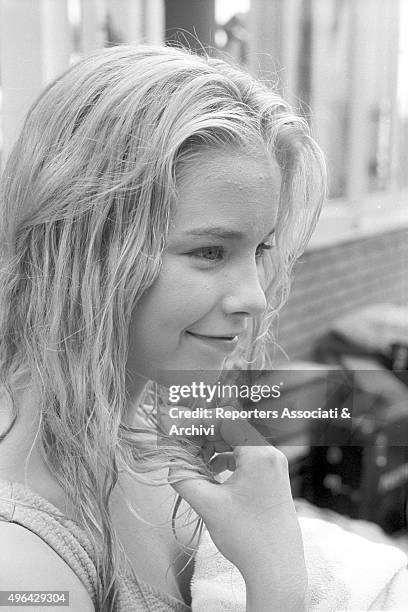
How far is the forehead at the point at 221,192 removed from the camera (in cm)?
60

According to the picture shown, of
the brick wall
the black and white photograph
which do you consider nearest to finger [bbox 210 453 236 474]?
the black and white photograph

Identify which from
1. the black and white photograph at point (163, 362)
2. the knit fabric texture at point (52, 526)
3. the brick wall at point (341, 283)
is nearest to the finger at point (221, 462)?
the black and white photograph at point (163, 362)

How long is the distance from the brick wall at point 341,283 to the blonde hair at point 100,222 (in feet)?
2.20

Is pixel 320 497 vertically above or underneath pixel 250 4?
underneath

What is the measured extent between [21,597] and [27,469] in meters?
0.11

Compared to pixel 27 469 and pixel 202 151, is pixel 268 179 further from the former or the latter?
pixel 27 469

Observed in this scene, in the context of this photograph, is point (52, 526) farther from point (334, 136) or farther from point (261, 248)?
point (334, 136)

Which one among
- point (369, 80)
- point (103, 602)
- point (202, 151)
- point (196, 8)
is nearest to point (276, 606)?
point (103, 602)

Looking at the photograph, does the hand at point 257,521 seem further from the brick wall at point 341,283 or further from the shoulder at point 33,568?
the brick wall at point 341,283

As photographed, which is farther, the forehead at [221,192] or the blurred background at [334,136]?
the blurred background at [334,136]

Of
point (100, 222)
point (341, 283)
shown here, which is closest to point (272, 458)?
point (100, 222)

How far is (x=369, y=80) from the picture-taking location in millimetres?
1431

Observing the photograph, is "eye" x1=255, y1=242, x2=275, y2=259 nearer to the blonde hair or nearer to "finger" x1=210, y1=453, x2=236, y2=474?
the blonde hair

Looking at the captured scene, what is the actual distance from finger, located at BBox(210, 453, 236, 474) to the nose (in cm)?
14
